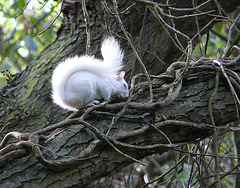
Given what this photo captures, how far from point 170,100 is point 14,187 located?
1101 millimetres

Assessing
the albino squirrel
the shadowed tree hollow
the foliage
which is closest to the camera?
the shadowed tree hollow

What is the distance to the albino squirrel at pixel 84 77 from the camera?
2283mm

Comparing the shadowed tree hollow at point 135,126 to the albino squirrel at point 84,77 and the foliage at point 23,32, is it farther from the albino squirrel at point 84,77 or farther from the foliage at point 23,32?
the foliage at point 23,32

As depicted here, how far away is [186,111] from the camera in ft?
6.20

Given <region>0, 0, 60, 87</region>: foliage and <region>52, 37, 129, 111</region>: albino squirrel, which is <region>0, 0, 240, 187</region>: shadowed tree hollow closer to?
<region>52, 37, 129, 111</region>: albino squirrel

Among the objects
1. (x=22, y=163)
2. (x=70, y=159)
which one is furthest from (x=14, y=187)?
(x=70, y=159)

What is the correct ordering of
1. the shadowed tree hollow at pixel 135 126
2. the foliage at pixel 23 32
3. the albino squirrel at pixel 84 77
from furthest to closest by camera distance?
1. the foliage at pixel 23 32
2. the albino squirrel at pixel 84 77
3. the shadowed tree hollow at pixel 135 126

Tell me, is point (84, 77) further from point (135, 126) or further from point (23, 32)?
point (23, 32)

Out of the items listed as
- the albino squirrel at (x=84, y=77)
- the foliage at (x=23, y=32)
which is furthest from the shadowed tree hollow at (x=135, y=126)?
the foliage at (x=23, y=32)

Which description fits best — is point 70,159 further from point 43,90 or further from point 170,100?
point 43,90

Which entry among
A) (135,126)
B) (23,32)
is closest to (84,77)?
(135,126)

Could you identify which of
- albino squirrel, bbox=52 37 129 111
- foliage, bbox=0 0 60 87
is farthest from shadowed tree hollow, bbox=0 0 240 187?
foliage, bbox=0 0 60 87

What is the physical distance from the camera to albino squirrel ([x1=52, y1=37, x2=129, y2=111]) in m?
2.28

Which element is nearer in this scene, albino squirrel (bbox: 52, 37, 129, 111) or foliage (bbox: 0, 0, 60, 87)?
albino squirrel (bbox: 52, 37, 129, 111)
